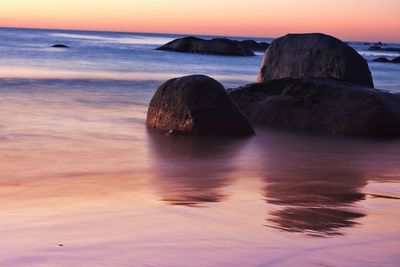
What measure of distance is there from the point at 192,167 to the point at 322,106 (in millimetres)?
3564

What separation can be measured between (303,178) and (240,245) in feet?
7.94

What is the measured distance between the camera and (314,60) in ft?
37.3

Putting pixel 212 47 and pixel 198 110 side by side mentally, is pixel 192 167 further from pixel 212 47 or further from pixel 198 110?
pixel 212 47

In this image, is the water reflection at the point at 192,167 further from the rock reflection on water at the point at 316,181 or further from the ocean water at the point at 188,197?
the rock reflection on water at the point at 316,181

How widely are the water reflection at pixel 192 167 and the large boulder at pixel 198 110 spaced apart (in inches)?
9.8

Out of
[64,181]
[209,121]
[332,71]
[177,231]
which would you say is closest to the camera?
[177,231]

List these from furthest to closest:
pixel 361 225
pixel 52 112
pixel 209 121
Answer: pixel 52 112, pixel 209 121, pixel 361 225

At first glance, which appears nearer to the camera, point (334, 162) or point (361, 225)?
point (361, 225)

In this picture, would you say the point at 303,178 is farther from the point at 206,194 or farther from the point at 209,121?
the point at 209,121

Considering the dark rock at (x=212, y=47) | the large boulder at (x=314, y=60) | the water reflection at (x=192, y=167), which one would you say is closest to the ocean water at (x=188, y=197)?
the water reflection at (x=192, y=167)

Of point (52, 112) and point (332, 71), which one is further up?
point (332, 71)

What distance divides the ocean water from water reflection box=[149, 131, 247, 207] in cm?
1

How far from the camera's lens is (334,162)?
6.70 meters

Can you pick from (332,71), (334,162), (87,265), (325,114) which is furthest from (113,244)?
(332,71)
